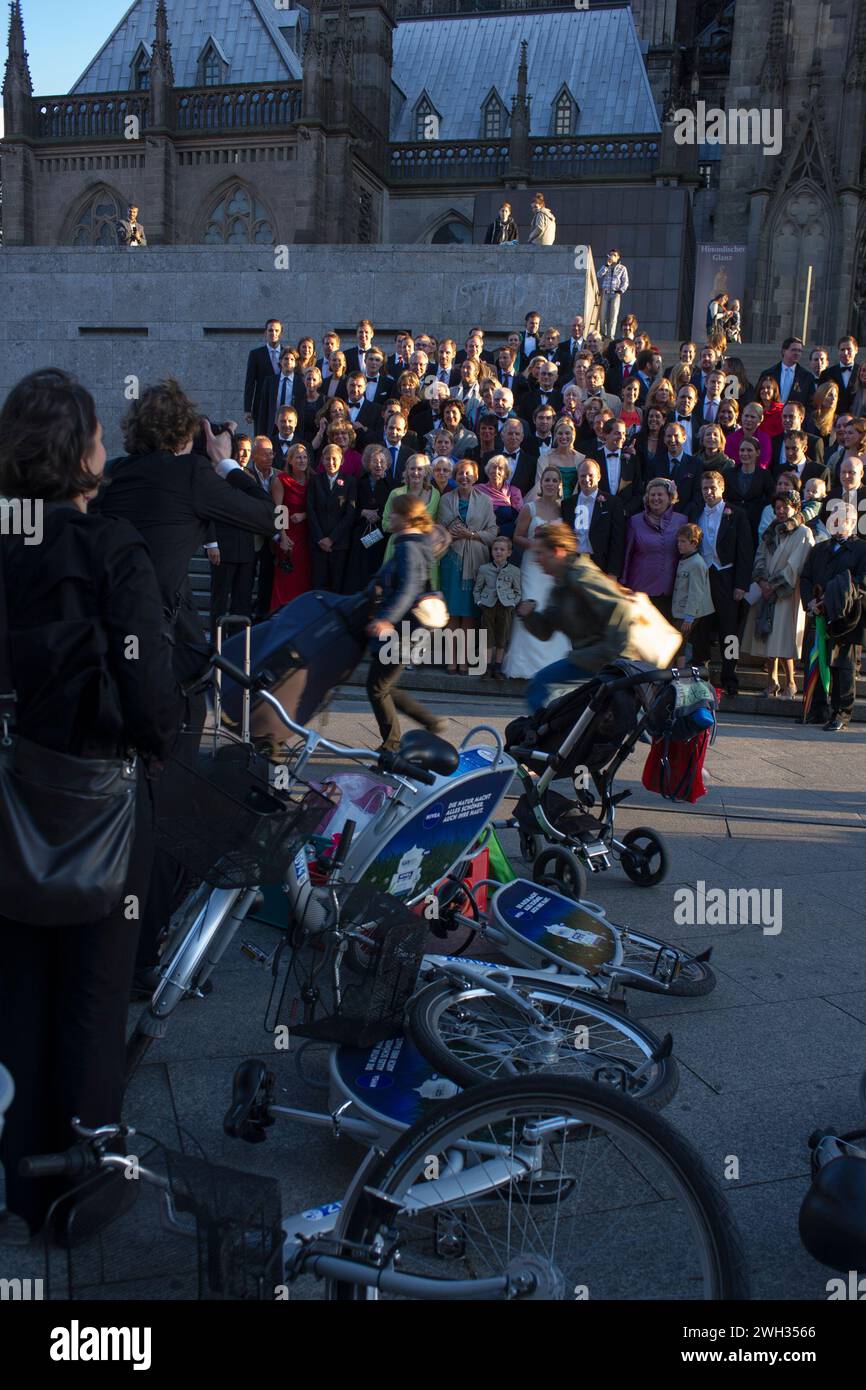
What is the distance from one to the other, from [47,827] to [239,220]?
134 feet

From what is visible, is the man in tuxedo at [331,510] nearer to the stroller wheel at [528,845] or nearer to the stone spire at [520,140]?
the stroller wheel at [528,845]

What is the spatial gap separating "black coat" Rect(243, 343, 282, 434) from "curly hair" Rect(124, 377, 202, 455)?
10078mm

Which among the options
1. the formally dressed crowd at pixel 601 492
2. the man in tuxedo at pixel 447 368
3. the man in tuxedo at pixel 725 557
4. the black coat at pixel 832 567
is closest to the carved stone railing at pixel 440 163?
the man in tuxedo at pixel 447 368

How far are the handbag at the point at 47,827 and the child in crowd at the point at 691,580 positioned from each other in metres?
9.08

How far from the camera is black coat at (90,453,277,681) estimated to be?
433 centimetres

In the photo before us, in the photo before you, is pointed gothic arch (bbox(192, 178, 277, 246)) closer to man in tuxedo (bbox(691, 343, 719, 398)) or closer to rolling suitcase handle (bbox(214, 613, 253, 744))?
man in tuxedo (bbox(691, 343, 719, 398))

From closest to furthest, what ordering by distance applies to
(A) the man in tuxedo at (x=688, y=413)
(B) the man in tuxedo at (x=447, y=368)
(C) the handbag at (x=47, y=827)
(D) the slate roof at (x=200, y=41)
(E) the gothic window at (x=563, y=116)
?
(C) the handbag at (x=47, y=827) < (A) the man in tuxedo at (x=688, y=413) < (B) the man in tuxedo at (x=447, y=368) < (D) the slate roof at (x=200, y=41) < (E) the gothic window at (x=563, y=116)

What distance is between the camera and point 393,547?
6.43m

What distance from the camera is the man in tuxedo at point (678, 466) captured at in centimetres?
1160

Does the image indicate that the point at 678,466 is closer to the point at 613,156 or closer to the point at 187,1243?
the point at 187,1243

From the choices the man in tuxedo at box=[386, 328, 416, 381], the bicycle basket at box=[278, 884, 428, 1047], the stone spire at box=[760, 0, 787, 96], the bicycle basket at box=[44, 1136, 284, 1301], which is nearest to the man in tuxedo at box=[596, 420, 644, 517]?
the man in tuxedo at box=[386, 328, 416, 381]

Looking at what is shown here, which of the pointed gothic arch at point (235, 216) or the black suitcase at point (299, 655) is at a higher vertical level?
the pointed gothic arch at point (235, 216)

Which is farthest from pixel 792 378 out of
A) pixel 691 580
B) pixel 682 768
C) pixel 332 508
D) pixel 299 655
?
pixel 299 655

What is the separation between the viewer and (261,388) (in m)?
14.5
